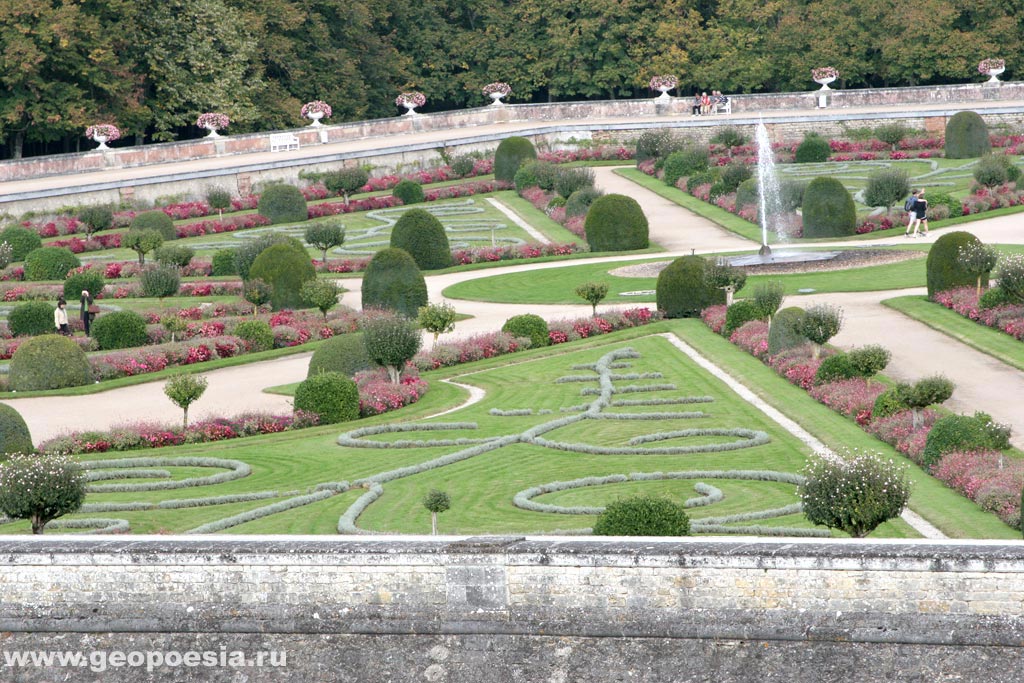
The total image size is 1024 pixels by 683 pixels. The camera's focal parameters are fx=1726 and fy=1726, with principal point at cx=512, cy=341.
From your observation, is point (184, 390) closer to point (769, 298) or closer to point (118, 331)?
point (118, 331)

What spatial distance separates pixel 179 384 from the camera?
27.6 meters

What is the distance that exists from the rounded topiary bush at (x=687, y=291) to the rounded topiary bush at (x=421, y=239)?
1057 centimetres

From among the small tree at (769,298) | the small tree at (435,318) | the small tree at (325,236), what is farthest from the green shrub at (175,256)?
the small tree at (769,298)

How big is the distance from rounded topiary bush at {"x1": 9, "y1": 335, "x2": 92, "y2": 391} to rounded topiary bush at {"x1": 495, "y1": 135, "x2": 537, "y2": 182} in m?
32.7

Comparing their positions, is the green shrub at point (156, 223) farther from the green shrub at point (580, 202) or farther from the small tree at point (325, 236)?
the green shrub at point (580, 202)

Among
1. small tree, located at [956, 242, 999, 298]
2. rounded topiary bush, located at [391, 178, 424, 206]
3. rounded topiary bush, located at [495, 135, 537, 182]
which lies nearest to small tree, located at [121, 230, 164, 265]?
rounded topiary bush, located at [391, 178, 424, 206]

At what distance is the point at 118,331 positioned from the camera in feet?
117

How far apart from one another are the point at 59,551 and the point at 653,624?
5.76m

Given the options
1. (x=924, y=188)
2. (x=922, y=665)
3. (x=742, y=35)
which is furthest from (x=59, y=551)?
(x=742, y=35)

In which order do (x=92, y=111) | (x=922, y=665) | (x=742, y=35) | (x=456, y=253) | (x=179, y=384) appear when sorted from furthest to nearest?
(x=742, y=35)
(x=92, y=111)
(x=456, y=253)
(x=179, y=384)
(x=922, y=665)

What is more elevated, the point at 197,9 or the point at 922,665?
the point at 197,9

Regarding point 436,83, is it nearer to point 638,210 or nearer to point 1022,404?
point 638,210

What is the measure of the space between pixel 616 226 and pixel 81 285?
14497 millimetres

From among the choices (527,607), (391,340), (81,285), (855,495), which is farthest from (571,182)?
(527,607)
